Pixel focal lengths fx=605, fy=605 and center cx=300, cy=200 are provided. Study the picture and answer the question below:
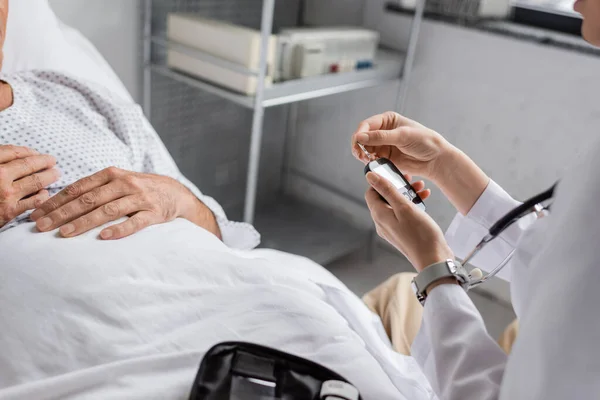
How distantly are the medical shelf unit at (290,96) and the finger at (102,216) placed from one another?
70cm

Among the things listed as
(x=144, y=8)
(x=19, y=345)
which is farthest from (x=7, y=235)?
(x=144, y=8)

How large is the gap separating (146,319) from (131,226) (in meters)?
0.20

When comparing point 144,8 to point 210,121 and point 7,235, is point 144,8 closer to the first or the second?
point 210,121

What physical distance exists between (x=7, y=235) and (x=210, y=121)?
1.39 meters

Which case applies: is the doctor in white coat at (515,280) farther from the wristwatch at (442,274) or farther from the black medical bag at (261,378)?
the black medical bag at (261,378)

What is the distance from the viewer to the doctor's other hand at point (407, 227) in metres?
0.83

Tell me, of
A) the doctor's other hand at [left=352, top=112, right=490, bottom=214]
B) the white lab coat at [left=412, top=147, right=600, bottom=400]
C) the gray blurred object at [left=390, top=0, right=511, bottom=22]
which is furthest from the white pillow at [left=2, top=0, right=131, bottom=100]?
the gray blurred object at [left=390, top=0, right=511, bottom=22]

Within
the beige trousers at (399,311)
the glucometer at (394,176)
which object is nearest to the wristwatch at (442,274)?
the glucometer at (394,176)

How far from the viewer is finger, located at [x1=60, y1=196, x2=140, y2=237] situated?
100cm

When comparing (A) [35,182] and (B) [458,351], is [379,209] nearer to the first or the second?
(B) [458,351]

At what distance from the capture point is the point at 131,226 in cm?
104

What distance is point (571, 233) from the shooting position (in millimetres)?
581

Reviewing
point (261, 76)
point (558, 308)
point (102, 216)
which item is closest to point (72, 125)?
point (102, 216)

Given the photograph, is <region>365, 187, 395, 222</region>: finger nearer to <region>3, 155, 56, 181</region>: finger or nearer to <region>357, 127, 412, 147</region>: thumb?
<region>357, 127, 412, 147</region>: thumb
